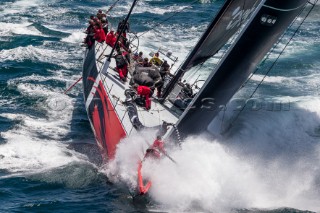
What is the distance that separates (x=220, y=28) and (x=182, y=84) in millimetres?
3447

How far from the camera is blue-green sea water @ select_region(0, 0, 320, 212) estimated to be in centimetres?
1174

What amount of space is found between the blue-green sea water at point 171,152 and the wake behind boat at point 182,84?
0.64 meters

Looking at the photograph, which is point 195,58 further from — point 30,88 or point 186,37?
point 186,37

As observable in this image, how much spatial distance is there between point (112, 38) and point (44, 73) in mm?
4136

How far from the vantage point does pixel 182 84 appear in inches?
637

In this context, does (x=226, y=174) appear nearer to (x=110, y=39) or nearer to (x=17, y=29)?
(x=110, y=39)

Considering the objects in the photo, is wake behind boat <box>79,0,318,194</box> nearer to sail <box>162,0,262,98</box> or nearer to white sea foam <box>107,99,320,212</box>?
sail <box>162,0,262,98</box>

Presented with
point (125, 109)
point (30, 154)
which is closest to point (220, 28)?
point (125, 109)

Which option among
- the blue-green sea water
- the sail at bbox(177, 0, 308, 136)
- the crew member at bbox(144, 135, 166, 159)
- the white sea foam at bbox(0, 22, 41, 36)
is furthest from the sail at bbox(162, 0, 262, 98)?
the white sea foam at bbox(0, 22, 41, 36)

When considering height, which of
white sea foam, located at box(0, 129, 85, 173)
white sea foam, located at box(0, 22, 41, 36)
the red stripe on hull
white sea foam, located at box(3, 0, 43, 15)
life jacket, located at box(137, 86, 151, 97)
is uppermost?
life jacket, located at box(137, 86, 151, 97)

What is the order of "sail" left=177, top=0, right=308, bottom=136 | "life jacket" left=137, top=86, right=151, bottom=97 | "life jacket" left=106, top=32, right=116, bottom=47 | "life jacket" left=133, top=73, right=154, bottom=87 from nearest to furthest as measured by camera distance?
"sail" left=177, top=0, right=308, bottom=136, "life jacket" left=137, top=86, right=151, bottom=97, "life jacket" left=133, top=73, right=154, bottom=87, "life jacket" left=106, top=32, right=116, bottom=47

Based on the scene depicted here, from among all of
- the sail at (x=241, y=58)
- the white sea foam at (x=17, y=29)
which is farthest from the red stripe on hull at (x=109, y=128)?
the white sea foam at (x=17, y=29)

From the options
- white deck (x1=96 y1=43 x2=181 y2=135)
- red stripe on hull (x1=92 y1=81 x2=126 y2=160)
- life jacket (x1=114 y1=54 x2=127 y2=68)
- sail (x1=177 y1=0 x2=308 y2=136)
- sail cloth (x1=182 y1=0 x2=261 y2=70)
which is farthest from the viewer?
life jacket (x1=114 y1=54 x2=127 y2=68)

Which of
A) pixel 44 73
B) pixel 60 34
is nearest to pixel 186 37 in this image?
pixel 60 34
